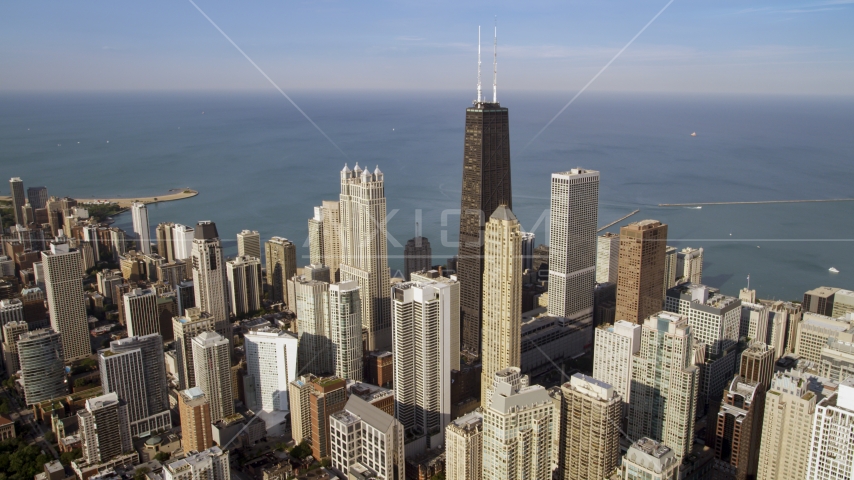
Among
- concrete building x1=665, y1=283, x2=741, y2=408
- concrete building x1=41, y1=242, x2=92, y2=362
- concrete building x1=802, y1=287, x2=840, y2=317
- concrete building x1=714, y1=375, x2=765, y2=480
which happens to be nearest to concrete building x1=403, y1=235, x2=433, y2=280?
concrete building x1=665, y1=283, x2=741, y2=408

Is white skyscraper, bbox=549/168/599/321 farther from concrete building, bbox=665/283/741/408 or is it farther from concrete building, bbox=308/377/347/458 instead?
concrete building, bbox=308/377/347/458

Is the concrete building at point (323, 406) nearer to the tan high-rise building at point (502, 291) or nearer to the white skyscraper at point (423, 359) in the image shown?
the white skyscraper at point (423, 359)

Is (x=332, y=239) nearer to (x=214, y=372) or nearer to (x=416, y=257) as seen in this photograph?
(x=416, y=257)

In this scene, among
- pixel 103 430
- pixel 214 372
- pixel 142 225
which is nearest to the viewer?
pixel 103 430

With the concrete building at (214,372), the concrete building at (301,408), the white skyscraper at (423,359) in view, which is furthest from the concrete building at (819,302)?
the concrete building at (214,372)

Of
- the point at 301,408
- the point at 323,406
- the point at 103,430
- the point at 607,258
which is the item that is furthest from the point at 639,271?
the point at 103,430

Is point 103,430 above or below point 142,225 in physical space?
below
